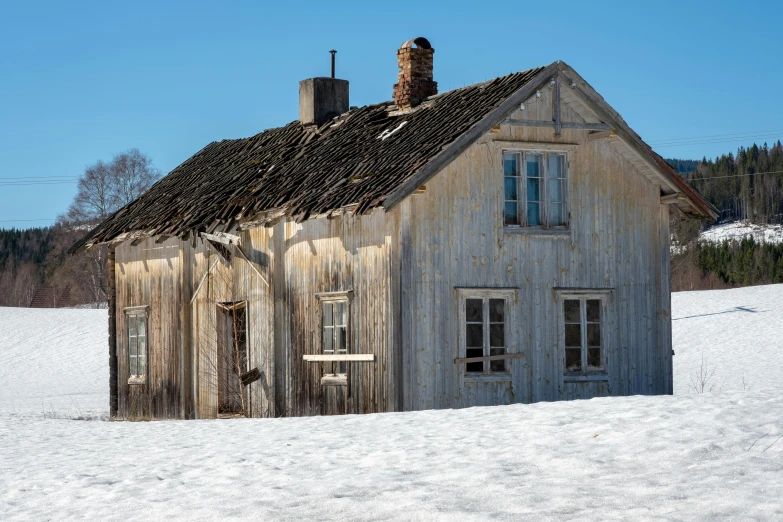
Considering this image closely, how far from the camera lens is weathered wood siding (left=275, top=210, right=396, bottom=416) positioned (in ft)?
57.4

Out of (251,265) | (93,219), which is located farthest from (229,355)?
(93,219)

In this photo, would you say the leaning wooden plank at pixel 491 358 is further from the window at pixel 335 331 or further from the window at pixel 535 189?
the window at pixel 535 189

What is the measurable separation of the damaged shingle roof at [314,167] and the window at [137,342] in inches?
70.3

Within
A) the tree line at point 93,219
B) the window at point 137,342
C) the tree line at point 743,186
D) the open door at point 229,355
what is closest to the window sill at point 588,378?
the open door at point 229,355

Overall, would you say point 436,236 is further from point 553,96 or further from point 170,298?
point 170,298

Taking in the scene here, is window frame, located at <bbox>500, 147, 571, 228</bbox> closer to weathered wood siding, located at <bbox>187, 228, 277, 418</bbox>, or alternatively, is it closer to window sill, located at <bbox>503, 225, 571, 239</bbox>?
window sill, located at <bbox>503, 225, 571, 239</bbox>

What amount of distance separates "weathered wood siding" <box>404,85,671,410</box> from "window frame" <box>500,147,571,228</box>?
0.34ft

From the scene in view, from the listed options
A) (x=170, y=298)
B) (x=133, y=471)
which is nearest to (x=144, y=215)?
(x=170, y=298)

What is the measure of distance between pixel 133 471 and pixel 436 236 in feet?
22.9

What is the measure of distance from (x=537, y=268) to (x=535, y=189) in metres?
1.33

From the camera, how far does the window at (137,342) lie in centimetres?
2433

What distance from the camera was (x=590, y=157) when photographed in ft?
62.8

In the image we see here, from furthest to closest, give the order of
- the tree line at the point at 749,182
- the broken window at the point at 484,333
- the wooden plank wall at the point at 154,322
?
the tree line at the point at 749,182 < the wooden plank wall at the point at 154,322 < the broken window at the point at 484,333

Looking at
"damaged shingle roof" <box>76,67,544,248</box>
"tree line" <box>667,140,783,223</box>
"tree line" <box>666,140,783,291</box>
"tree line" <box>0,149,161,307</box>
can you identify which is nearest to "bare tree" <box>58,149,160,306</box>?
"tree line" <box>0,149,161,307</box>
